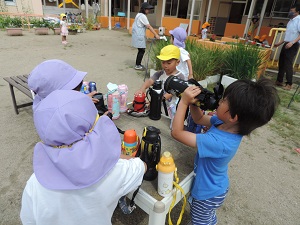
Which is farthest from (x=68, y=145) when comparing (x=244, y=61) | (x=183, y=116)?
(x=244, y=61)

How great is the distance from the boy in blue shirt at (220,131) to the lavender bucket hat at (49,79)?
3.18 ft

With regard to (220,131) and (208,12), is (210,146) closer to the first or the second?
(220,131)

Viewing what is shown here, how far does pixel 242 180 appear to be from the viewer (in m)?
2.43

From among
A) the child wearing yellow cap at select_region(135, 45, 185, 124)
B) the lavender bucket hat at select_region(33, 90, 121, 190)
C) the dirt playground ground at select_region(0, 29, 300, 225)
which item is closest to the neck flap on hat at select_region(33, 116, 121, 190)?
the lavender bucket hat at select_region(33, 90, 121, 190)

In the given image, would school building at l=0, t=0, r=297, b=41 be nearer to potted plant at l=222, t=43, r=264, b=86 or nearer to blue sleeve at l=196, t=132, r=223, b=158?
potted plant at l=222, t=43, r=264, b=86

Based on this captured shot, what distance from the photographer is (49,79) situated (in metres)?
1.63

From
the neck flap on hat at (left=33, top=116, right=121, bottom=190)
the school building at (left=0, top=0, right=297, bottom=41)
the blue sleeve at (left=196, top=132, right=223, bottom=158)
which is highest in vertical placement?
the school building at (left=0, top=0, right=297, bottom=41)

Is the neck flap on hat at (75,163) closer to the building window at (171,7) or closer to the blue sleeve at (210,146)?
the blue sleeve at (210,146)

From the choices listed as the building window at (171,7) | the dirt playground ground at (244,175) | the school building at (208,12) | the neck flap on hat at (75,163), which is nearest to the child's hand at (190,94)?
the neck flap on hat at (75,163)

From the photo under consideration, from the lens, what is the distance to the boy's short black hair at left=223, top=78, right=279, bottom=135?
3.59 feet

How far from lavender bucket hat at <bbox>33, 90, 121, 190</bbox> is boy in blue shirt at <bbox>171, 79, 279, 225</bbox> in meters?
0.58

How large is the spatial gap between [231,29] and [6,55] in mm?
10836

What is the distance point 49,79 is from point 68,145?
965 mm

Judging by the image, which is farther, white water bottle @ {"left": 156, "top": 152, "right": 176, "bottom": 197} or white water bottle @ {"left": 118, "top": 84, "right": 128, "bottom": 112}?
white water bottle @ {"left": 118, "top": 84, "right": 128, "bottom": 112}
